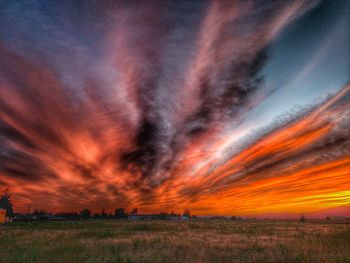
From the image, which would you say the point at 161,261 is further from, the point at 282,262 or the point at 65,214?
the point at 65,214

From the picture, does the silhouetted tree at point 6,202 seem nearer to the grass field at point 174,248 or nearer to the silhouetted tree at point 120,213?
the silhouetted tree at point 120,213

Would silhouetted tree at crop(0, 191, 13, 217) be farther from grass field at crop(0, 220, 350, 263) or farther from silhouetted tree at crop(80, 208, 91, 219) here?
grass field at crop(0, 220, 350, 263)

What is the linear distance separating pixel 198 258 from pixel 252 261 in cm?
260

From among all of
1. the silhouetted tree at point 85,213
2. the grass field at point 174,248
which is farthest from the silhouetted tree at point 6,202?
the grass field at point 174,248

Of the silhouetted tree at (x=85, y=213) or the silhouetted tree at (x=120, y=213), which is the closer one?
the silhouetted tree at (x=85, y=213)

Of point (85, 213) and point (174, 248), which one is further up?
point (85, 213)

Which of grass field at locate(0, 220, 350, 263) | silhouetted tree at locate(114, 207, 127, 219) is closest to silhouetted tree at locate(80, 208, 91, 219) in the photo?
silhouetted tree at locate(114, 207, 127, 219)

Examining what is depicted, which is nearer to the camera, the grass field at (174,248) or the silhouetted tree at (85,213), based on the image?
the grass field at (174,248)

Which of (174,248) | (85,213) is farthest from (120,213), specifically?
(174,248)

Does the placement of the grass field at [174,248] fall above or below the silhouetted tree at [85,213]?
below

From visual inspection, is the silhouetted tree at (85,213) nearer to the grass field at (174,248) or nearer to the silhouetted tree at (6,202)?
the silhouetted tree at (6,202)

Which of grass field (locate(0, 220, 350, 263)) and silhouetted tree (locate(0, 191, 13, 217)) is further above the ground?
silhouetted tree (locate(0, 191, 13, 217))

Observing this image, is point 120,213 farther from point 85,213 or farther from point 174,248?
point 174,248

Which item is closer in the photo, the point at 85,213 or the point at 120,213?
the point at 85,213
